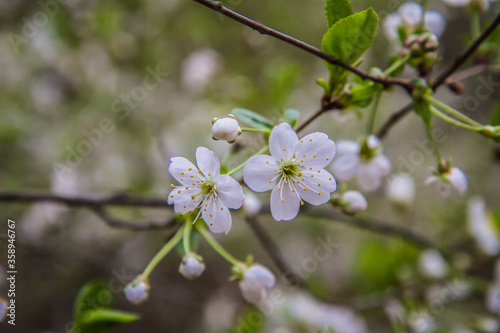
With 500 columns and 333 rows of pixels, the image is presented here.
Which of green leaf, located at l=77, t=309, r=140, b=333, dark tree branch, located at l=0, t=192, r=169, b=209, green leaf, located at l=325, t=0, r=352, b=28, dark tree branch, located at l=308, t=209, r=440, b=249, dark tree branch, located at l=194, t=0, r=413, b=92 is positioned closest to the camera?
dark tree branch, located at l=194, t=0, r=413, b=92

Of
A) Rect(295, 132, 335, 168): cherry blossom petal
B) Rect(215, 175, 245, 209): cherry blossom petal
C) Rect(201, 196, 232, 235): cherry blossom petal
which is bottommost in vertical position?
Rect(201, 196, 232, 235): cherry blossom petal

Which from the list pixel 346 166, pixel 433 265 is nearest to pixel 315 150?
pixel 346 166

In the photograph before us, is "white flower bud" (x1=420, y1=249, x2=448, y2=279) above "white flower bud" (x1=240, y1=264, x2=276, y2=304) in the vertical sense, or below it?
below

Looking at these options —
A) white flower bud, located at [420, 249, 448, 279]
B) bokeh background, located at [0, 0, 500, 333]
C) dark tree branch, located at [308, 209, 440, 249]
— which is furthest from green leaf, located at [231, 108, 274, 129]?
white flower bud, located at [420, 249, 448, 279]

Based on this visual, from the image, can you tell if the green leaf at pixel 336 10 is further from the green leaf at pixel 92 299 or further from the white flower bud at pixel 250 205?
the green leaf at pixel 92 299

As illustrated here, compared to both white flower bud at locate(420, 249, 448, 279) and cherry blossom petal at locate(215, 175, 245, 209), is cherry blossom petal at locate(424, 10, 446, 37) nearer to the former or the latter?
cherry blossom petal at locate(215, 175, 245, 209)

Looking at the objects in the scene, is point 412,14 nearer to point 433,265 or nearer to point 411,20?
point 411,20
